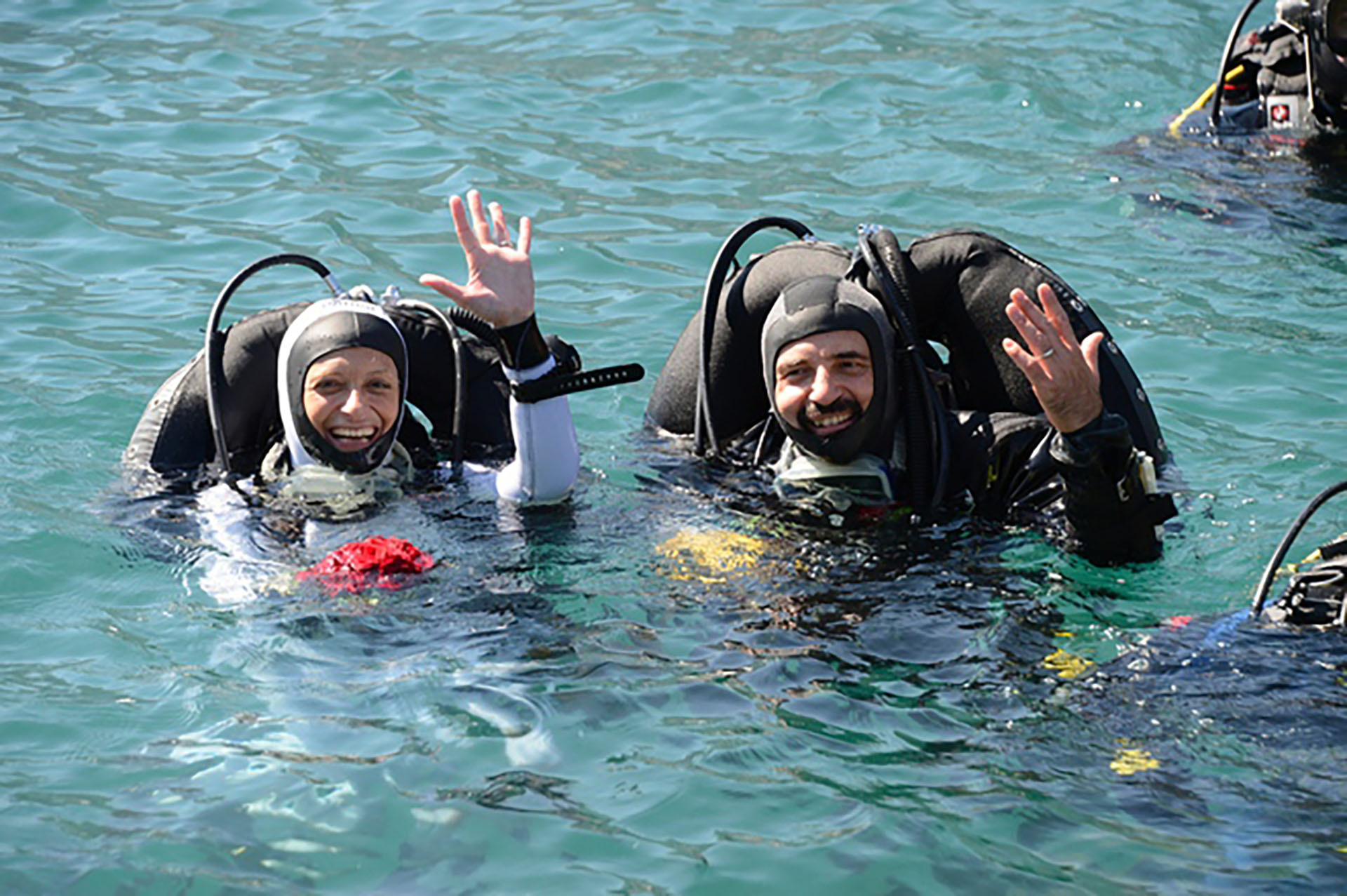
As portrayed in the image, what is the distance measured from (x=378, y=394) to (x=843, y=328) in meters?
1.47

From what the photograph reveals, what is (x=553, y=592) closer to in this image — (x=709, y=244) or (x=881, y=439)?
(x=881, y=439)

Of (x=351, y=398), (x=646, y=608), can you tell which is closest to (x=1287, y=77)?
(x=646, y=608)

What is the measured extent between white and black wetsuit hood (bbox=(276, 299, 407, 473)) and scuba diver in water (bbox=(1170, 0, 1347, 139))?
542 cm

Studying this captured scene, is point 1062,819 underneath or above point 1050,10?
underneath

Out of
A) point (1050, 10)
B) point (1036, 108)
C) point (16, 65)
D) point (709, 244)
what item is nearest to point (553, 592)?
point (709, 244)

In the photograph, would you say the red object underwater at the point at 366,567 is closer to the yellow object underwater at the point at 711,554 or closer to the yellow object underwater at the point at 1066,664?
the yellow object underwater at the point at 711,554

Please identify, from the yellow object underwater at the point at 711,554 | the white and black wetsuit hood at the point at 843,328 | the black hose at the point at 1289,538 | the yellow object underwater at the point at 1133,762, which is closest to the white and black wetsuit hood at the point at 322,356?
the yellow object underwater at the point at 711,554

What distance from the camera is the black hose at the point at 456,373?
552cm

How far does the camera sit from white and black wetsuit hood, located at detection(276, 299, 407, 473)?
5266 millimetres

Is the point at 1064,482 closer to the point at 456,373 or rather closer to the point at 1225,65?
the point at 456,373

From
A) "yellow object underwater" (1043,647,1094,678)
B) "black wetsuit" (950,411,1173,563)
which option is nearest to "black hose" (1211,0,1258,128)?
"black wetsuit" (950,411,1173,563)

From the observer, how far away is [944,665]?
14.9ft

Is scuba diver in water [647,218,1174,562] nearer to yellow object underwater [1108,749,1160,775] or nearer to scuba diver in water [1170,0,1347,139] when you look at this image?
yellow object underwater [1108,749,1160,775]

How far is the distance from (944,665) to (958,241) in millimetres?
1686
